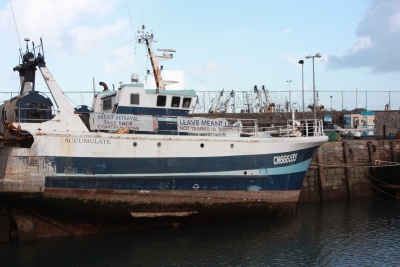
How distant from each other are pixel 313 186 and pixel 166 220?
8.94 meters

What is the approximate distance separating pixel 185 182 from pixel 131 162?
2.10 meters

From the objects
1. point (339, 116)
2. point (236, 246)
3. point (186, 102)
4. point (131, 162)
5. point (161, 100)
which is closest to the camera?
point (236, 246)

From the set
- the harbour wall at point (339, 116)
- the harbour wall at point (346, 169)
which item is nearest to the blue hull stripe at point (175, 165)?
the harbour wall at point (346, 169)

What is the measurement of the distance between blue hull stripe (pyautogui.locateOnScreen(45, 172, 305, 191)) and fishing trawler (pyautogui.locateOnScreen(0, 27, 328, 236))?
4cm

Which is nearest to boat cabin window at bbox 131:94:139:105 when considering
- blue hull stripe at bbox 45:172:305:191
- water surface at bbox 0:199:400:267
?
blue hull stripe at bbox 45:172:305:191

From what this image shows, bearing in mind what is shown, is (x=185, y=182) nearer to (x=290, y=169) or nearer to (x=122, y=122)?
(x=122, y=122)

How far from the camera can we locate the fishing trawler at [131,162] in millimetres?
14461

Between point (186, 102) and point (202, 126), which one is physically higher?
point (186, 102)

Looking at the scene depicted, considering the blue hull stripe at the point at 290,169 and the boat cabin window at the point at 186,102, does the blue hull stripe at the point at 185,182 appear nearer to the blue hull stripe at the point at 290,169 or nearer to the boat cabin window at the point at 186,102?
the blue hull stripe at the point at 290,169

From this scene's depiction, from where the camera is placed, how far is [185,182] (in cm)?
1589

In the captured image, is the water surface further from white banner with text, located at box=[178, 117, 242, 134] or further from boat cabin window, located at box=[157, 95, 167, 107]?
boat cabin window, located at box=[157, 95, 167, 107]

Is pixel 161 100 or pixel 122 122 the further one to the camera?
pixel 161 100

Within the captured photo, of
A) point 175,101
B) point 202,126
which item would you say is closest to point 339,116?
point 175,101

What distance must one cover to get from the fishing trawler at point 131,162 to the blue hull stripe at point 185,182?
4cm
